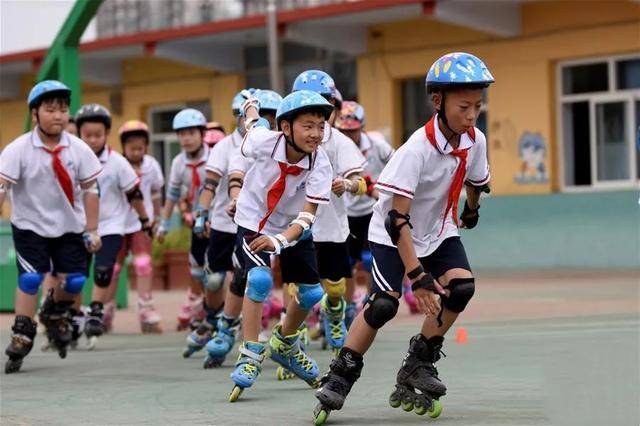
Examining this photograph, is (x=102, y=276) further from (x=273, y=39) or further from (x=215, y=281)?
(x=273, y=39)

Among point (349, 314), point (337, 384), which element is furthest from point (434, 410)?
point (349, 314)

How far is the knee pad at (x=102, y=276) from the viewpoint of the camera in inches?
512

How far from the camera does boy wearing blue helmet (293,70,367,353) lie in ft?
33.3

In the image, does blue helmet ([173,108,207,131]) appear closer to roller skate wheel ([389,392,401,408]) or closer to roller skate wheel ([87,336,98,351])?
roller skate wheel ([87,336,98,351])

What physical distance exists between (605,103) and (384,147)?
462 inches

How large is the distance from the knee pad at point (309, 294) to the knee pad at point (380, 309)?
4.33 ft

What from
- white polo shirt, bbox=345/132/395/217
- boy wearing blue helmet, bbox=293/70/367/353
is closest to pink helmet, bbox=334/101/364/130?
white polo shirt, bbox=345/132/395/217

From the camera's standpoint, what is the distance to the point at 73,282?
1105 cm

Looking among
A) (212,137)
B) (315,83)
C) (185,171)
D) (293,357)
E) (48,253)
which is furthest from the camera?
(212,137)

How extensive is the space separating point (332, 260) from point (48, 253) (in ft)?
6.85

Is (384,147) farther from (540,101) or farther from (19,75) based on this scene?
(19,75)

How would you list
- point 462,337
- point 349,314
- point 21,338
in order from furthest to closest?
point 462,337 → point 349,314 → point 21,338

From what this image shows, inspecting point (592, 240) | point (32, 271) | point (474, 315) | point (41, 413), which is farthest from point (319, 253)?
point (592, 240)

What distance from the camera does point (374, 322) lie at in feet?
24.9
